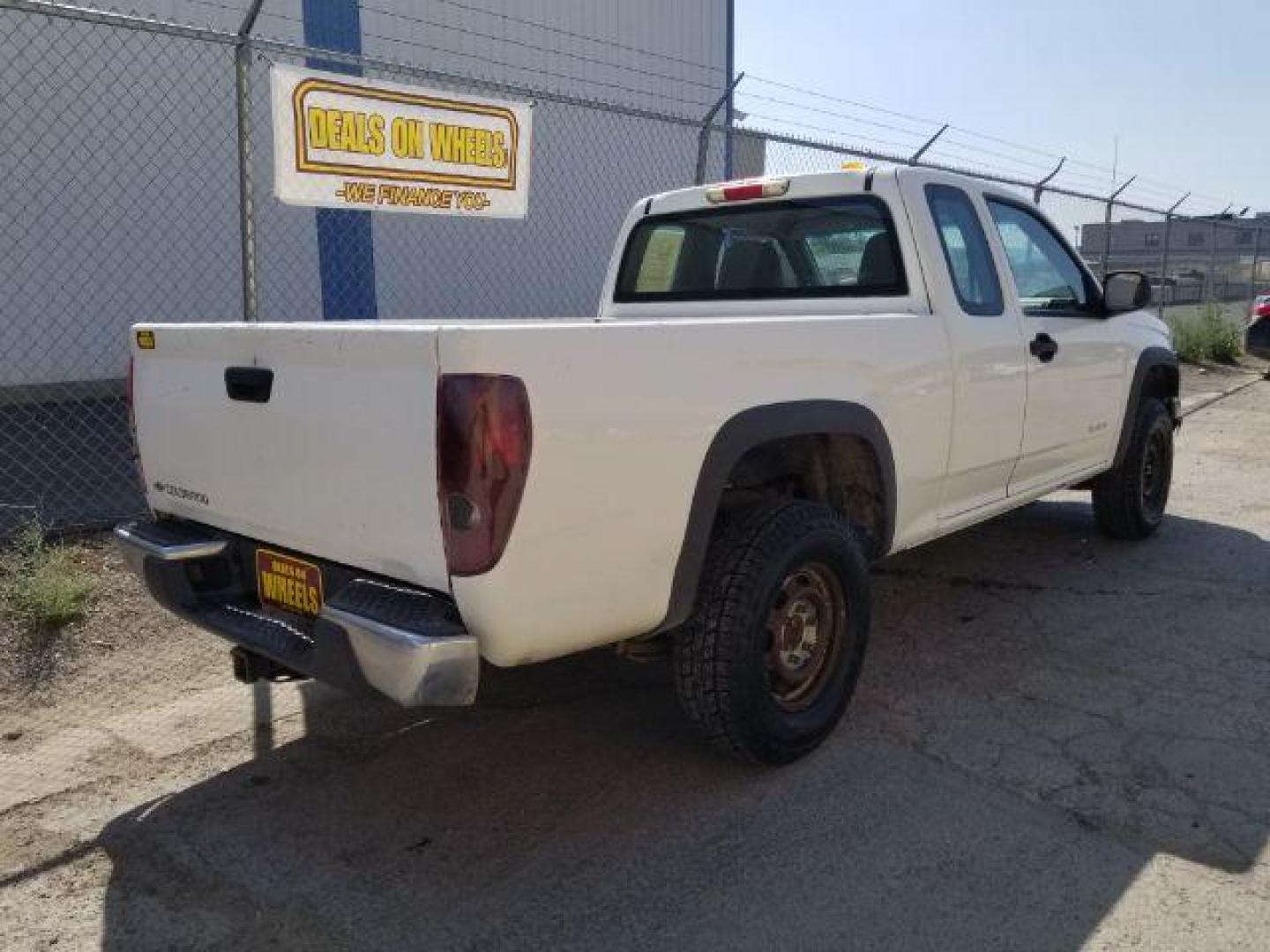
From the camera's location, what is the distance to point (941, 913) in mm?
2594

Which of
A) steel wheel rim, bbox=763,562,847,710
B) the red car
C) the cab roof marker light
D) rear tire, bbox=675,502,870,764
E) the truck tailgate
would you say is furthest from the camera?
the red car

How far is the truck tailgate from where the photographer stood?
250 cm

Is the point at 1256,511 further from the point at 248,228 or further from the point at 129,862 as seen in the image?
the point at 129,862

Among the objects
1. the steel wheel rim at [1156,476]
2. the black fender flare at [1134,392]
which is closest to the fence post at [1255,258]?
the steel wheel rim at [1156,476]

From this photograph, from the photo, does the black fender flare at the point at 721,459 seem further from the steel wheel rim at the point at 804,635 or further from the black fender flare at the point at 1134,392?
the black fender flare at the point at 1134,392

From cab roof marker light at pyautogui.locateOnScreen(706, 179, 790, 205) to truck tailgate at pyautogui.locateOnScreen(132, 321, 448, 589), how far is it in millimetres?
2171

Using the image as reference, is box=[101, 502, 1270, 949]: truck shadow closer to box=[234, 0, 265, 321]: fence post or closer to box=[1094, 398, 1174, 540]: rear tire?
box=[1094, 398, 1174, 540]: rear tire

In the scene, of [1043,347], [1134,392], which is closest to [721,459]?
[1043,347]

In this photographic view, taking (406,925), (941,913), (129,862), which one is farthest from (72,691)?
(941,913)

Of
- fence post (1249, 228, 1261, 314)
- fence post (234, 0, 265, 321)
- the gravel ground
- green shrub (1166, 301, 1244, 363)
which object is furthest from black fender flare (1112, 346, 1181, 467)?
fence post (1249, 228, 1261, 314)

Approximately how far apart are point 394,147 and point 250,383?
343cm

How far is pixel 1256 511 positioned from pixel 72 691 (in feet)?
22.1

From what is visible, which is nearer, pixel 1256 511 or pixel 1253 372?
pixel 1256 511

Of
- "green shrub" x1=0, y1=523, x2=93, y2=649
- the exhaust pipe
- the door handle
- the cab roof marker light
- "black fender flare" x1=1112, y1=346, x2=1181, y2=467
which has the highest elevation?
the cab roof marker light
